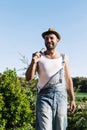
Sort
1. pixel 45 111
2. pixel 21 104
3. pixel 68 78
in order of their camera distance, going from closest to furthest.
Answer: pixel 45 111 < pixel 68 78 < pixel 21 104

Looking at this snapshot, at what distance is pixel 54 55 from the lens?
17.5 ft

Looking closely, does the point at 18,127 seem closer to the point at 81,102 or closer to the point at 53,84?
the point at 81,102

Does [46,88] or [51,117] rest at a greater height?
[46,88]

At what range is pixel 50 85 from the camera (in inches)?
203

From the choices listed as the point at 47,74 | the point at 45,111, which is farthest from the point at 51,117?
the point at 47,74

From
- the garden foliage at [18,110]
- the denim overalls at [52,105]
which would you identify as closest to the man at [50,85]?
the denim overalls at [52,105]

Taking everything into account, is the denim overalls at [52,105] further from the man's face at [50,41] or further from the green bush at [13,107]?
the green bush at [13,107]

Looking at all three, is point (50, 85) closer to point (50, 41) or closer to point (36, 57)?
point (36, 57)

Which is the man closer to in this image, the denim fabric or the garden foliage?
the denim fabric

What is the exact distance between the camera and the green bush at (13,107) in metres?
10.3

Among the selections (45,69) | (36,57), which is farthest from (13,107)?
(36,57)

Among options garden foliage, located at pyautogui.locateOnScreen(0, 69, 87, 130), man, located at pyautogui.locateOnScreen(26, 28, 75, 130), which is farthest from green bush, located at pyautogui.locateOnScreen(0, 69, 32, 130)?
man, located at pyautogui.locateOnScreen(26, 28, 75, 130)

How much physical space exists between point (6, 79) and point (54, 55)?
18.0 feet

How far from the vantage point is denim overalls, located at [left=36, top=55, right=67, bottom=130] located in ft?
16.5
